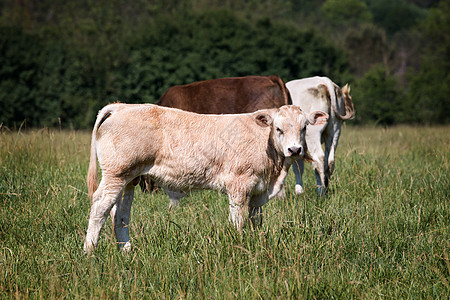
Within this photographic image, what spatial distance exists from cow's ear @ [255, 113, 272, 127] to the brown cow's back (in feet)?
7.13

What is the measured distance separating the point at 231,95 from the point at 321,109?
144 centimetres

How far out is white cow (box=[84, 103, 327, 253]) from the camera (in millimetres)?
4254

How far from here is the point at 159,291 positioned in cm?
328

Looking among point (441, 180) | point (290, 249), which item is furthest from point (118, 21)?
point (290, 249)

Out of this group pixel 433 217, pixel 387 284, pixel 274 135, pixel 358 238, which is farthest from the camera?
pixel 433 217

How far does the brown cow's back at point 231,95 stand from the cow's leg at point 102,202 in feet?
10.3

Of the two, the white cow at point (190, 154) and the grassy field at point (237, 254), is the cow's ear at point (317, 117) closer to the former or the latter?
the white cow at point (190, 154)

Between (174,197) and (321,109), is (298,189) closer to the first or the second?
(321,109)

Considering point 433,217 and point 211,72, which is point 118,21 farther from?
point 433,217

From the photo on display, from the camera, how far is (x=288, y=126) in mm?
4402

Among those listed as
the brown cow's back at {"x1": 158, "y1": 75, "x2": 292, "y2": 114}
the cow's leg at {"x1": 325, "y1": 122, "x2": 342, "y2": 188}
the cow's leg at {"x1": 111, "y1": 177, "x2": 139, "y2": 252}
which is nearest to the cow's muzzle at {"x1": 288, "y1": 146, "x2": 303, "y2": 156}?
the cow's leg at {"x1": 111, "y1": 177, "x2": 139, "y2": 252}

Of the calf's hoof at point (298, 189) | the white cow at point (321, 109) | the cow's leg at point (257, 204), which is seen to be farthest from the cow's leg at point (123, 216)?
the white cow at point (321, 109)

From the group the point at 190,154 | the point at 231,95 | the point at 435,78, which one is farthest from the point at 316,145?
the point at 435,78

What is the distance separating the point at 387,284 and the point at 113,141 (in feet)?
8.71
